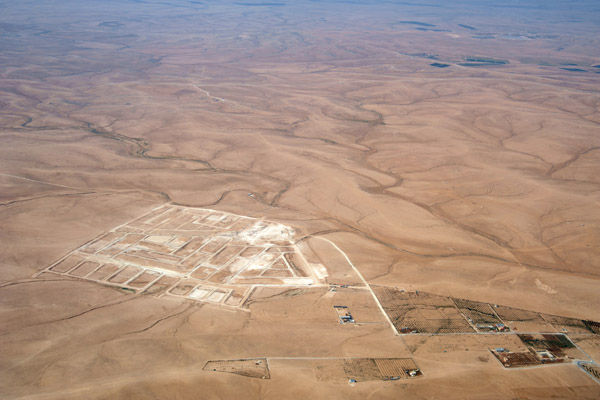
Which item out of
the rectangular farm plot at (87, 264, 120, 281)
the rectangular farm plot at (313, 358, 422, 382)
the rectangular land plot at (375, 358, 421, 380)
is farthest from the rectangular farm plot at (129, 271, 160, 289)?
the rectangular land plot at (375, 358, 421, 380)

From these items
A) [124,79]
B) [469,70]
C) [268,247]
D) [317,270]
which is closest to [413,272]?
[317,270]

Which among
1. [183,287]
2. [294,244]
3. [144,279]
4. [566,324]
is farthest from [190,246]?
[566,324]

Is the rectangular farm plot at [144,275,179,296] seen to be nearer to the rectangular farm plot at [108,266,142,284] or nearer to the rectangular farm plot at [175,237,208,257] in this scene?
the rectangular farm plot at [108,266,142,284]

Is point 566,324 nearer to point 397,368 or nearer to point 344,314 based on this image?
point 397,368

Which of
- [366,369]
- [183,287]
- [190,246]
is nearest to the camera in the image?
[366,369]

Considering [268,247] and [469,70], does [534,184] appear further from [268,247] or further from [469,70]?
[469,70]

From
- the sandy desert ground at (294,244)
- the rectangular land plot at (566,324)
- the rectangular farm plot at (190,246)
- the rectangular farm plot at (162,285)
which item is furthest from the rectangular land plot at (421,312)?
the rectangular farm plot at (190,246)

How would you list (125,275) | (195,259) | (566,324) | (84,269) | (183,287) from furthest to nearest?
(195,259) → (84,269) → (125,275) → (183,287) → (566,324)
